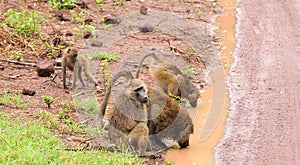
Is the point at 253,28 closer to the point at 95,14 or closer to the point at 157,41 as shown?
the point at 157,41

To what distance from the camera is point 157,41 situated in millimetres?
11914

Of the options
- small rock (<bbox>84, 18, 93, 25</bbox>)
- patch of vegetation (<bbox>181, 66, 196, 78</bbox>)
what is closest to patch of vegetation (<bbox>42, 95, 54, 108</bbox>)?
patch of vegetation (<bbox>181, 66, 196, 78</bbox>)

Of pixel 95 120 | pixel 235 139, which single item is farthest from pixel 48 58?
pixel 235 139

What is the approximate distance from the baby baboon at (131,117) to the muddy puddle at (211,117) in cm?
60

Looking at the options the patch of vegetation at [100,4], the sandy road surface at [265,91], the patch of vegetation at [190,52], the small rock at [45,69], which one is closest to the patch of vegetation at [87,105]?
the small rock at [45,69]

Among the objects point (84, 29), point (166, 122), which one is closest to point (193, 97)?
point (166, 122)

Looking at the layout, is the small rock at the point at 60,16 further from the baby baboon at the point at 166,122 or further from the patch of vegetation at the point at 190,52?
the baby baboon at the point at 166,122

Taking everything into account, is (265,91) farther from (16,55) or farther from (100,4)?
(100,4)

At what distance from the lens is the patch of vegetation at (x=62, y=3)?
1308 centimetres

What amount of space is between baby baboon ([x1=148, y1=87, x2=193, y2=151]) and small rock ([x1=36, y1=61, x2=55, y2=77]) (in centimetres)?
251

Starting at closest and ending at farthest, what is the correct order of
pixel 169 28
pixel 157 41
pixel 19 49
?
pixel 19 49
pixel 157 41
pixel 169 28

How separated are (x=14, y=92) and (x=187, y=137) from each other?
2833mm

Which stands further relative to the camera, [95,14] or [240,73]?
[95,14]

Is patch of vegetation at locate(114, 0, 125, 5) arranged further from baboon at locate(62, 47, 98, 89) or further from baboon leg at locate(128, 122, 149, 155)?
baboon leg at locate(128, 122, 149, 155)
